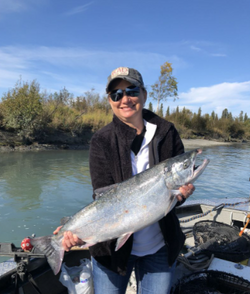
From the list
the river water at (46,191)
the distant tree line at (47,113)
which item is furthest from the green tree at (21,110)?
the river water at (46,191)

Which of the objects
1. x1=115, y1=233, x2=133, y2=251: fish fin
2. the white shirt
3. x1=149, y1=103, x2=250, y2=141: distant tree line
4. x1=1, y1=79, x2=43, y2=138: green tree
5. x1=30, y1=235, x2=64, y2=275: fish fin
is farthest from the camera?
x1=149, y1=103, x2=250, y2=141: distant tree line

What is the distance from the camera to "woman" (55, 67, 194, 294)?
1.92 metres

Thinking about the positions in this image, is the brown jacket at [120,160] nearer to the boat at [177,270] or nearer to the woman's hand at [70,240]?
the woman's hand at [70,240]

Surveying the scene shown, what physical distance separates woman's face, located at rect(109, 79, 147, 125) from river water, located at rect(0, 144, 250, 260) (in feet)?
17.3

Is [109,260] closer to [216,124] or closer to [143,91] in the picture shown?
[143,91]

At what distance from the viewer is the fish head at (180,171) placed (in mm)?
1984

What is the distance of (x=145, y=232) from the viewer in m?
1.94

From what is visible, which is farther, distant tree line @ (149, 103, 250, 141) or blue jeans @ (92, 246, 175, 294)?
distant tree line @ (149, 103, 250, 141)

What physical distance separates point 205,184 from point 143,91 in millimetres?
11747

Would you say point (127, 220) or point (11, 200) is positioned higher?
point (127, 220)

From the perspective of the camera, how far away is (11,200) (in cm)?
859

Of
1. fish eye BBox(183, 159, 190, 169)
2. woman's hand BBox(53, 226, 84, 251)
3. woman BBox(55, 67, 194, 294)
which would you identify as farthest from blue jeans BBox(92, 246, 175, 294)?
fish eye BBox(183, 159, 190, 169)

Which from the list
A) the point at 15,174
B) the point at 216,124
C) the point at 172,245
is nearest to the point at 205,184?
the point at 15,174

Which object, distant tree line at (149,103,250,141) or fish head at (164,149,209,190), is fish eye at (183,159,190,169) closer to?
fish head at (164,149,209,190)
